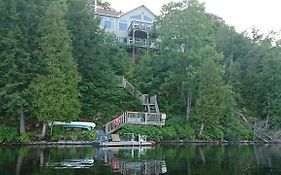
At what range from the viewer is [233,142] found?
38312 mm

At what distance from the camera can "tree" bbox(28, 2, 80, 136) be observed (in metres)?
28.5

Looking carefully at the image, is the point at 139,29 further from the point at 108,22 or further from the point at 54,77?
the point at 54,77

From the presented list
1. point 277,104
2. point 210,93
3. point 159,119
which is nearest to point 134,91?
point 159,119

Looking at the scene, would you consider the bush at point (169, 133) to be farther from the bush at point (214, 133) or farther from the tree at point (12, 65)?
the tree at point (12, 65)

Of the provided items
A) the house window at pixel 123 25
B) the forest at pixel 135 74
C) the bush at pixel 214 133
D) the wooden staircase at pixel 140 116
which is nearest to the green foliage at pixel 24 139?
the forest at pixel 135 74

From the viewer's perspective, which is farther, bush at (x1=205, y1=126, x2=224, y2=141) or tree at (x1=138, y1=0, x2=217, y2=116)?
tree at (x1=138, y1=0, x2=217, y2=116)

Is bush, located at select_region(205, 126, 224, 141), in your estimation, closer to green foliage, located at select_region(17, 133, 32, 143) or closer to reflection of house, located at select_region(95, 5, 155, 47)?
green foliage, located at select_region(17, 133, 32, 143)

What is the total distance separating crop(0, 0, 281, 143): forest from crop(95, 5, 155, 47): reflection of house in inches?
109

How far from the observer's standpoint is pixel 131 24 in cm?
5338

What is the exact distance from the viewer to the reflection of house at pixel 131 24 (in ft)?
173

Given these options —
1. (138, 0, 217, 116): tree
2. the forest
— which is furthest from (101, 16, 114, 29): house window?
(138, 0, 217, 116): tree

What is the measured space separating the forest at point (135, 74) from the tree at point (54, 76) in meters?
0.07

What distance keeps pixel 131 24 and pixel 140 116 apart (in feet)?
72.2

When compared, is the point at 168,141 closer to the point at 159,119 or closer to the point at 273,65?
the point at 159,119
